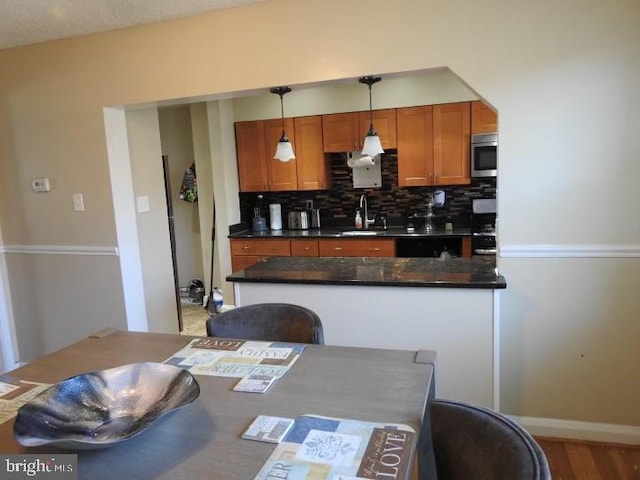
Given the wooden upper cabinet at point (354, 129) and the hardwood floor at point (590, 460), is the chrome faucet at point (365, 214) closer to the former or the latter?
the wooden upper cabinet at point (354, 129)

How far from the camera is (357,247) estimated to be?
4.23m

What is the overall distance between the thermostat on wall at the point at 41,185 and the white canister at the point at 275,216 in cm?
222

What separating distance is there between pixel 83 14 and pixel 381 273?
2.16 m

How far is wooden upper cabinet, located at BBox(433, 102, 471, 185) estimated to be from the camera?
4117 mm

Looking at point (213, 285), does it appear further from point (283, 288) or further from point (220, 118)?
point (283, 288)

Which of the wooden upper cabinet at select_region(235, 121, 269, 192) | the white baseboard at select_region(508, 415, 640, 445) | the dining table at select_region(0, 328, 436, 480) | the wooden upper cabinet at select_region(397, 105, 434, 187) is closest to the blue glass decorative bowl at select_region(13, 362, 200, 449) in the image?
the dining table at select_region(0, 328, 436, 480)

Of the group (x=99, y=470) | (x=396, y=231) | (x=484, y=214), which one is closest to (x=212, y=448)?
(x=99, y=470)

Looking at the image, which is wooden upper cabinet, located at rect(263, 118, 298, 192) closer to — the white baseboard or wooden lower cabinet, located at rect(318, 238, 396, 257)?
wooden lower cabinet, located at rect(318, 238, 396, 257)

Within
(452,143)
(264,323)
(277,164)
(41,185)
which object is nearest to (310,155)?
(277,164)

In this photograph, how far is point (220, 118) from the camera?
14.8ft

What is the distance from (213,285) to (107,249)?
202 centimetres

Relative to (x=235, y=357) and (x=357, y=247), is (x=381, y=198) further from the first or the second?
(x=235, y=357)

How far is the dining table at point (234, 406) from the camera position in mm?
981

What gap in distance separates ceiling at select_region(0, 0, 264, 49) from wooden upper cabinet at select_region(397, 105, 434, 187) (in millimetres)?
2158
